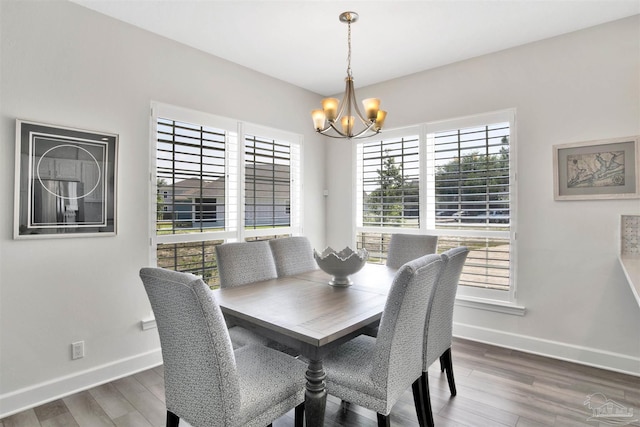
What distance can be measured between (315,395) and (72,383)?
1.95 meters

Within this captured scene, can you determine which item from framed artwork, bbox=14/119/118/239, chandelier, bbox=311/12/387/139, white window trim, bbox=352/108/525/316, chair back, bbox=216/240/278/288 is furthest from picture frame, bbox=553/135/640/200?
framed artwork, bbox=14/119/118/239

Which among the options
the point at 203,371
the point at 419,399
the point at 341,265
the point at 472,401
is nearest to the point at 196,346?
the point at 203,371

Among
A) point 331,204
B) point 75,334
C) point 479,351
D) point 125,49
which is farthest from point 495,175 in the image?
point 75,334

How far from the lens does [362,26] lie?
279 centimetres

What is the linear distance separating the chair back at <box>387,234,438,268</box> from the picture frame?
114 cm

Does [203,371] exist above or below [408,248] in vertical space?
below

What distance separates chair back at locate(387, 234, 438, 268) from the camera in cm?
296

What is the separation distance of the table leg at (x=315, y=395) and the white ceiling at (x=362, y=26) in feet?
7.72

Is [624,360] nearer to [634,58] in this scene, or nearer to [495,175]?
[495,175]

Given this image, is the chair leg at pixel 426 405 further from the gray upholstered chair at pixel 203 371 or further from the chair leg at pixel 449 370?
the gray upholstered chair at pixel 203 371

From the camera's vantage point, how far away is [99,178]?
8.45 ft

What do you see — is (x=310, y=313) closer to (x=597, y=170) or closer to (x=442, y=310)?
(x=442, y=310)

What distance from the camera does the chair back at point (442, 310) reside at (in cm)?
200

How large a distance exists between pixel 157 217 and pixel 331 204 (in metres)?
2.20
